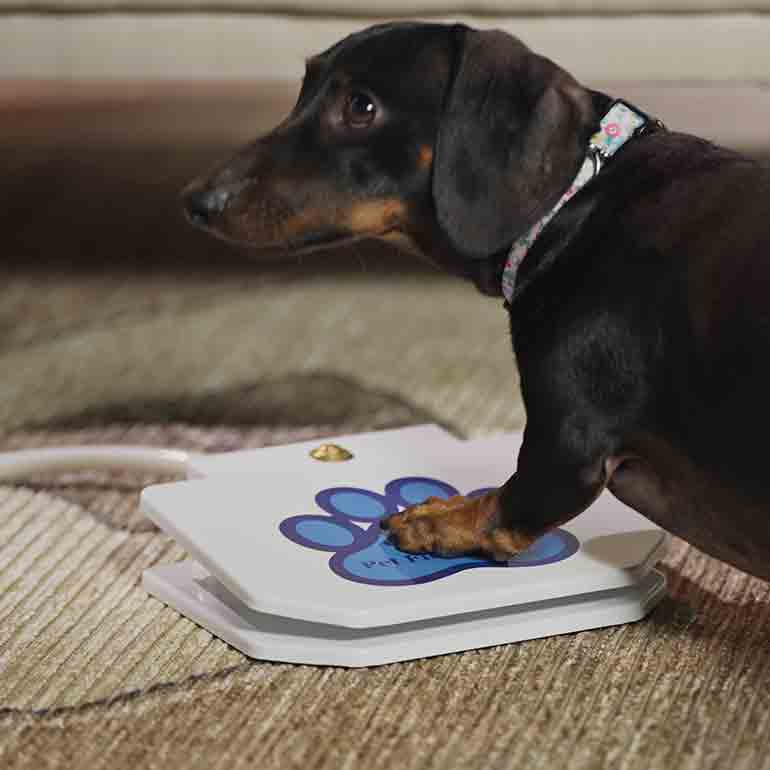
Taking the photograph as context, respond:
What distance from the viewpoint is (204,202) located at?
1.35 meters

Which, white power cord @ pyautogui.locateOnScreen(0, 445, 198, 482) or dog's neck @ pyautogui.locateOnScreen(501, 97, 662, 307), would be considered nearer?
dog's neck @ pyautogui.locateOnScreen(501, 97, 662, 307)

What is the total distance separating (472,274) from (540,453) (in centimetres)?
19

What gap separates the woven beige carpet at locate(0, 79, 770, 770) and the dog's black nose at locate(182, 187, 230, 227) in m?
0.27

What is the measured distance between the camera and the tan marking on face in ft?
4.34

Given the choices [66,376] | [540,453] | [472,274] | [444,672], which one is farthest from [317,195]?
[66,376]

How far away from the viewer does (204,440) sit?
1849mm

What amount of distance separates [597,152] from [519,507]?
31 centimetres

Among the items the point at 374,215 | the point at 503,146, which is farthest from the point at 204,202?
the point at 503,146

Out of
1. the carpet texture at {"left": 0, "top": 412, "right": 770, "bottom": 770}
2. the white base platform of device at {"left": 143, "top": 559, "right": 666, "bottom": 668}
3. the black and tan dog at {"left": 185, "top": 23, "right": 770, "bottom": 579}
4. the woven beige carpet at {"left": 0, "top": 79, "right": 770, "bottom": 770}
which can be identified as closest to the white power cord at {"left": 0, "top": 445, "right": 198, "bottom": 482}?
the woven beige carpet at {"left": 0, "top": 79, "right": 770, "bottom": 770}

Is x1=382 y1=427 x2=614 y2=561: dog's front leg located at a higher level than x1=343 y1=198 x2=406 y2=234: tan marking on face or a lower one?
lower

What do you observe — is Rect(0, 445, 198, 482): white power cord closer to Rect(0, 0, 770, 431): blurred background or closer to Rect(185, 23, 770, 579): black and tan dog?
Rect(0, 0, 770, 431): blurred background

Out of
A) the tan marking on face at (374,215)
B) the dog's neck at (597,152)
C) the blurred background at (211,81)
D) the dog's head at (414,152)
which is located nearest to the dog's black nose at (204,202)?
the dog's head at (414,152)

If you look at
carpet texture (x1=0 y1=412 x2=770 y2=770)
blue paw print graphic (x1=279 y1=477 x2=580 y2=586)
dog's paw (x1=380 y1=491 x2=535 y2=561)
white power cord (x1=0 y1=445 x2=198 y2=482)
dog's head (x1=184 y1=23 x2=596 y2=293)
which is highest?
dog's head (x1=184 y1=23 x2=596 y2=293)

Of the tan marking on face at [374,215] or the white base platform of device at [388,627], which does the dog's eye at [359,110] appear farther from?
the white base platform of device at [388,627]
